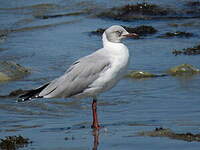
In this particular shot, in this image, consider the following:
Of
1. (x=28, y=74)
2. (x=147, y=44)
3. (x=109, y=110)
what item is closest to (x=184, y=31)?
(x=147, y=44)

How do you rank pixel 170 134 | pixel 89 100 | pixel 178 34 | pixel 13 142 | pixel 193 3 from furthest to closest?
pixel 193 3 < pixel 178 34 < pixel 89 100 < pixel 170 134 < pixel 13 142

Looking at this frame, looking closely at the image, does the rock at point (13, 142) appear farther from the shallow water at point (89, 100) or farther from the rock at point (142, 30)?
the rock at point (142, 30)

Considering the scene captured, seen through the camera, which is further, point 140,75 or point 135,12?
point 135,12

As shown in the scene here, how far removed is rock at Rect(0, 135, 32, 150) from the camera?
24.3 feet

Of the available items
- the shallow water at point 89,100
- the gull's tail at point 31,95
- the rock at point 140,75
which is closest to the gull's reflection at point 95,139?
the shallow water at point 89,100

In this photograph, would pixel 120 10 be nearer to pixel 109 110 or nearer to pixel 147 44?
pixel 147 44

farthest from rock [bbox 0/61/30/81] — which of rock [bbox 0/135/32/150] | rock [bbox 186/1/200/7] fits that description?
rock [bbox 186/1/200/7]

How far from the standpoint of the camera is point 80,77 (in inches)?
346

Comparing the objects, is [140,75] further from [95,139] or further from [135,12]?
[135,12]

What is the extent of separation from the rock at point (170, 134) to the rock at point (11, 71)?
440cm

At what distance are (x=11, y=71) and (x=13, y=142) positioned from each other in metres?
4.74

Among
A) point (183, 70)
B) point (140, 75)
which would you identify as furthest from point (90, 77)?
point (183, 70)

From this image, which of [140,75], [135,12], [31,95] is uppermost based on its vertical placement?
[135,12]

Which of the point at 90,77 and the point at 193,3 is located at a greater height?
the point at 193,3
